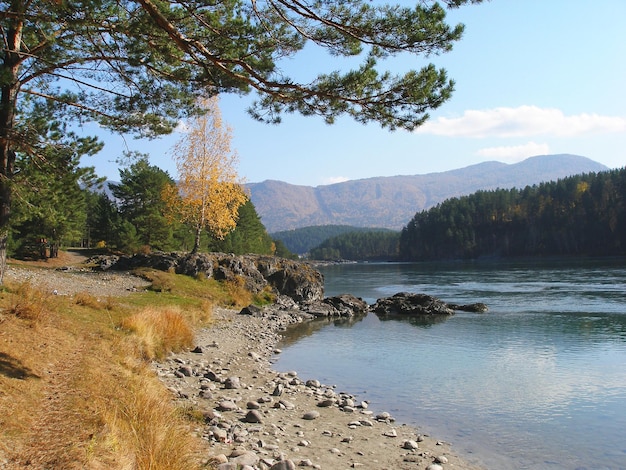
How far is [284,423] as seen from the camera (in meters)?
10.9

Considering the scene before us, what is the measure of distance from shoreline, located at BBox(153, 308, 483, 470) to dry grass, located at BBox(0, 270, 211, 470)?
0.75 m

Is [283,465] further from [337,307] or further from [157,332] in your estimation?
[337,307]

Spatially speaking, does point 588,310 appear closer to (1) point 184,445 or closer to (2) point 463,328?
(2) point 463,328

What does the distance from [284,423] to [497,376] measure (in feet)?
30.8

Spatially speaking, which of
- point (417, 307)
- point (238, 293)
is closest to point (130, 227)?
point (238, 293)

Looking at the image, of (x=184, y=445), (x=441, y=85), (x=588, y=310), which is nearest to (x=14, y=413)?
(x=184, y=445)

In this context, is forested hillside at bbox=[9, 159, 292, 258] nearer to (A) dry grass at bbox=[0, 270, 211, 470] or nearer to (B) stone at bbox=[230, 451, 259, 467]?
(A) dry grass at bbox=[0, 270, 211, 470]

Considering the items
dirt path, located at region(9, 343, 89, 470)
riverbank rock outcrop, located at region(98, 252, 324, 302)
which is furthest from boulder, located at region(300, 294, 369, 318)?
dirt path, located at region(9, 343, 89, 470)

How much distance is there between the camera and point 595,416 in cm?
1288

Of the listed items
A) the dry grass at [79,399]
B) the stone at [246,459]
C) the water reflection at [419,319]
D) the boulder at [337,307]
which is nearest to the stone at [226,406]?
the dry grass at [79,399]

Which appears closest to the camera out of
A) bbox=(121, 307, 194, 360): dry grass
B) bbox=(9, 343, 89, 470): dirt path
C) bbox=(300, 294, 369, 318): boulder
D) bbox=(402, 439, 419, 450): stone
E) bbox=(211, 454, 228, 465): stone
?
bbox=(9, 343, 89, 470): dirt path

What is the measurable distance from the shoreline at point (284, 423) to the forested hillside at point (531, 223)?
411ft

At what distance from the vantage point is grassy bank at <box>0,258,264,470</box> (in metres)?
6.08

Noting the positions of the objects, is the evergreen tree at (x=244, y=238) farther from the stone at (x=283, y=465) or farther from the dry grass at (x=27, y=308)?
the stone at (x=283, y=465)
